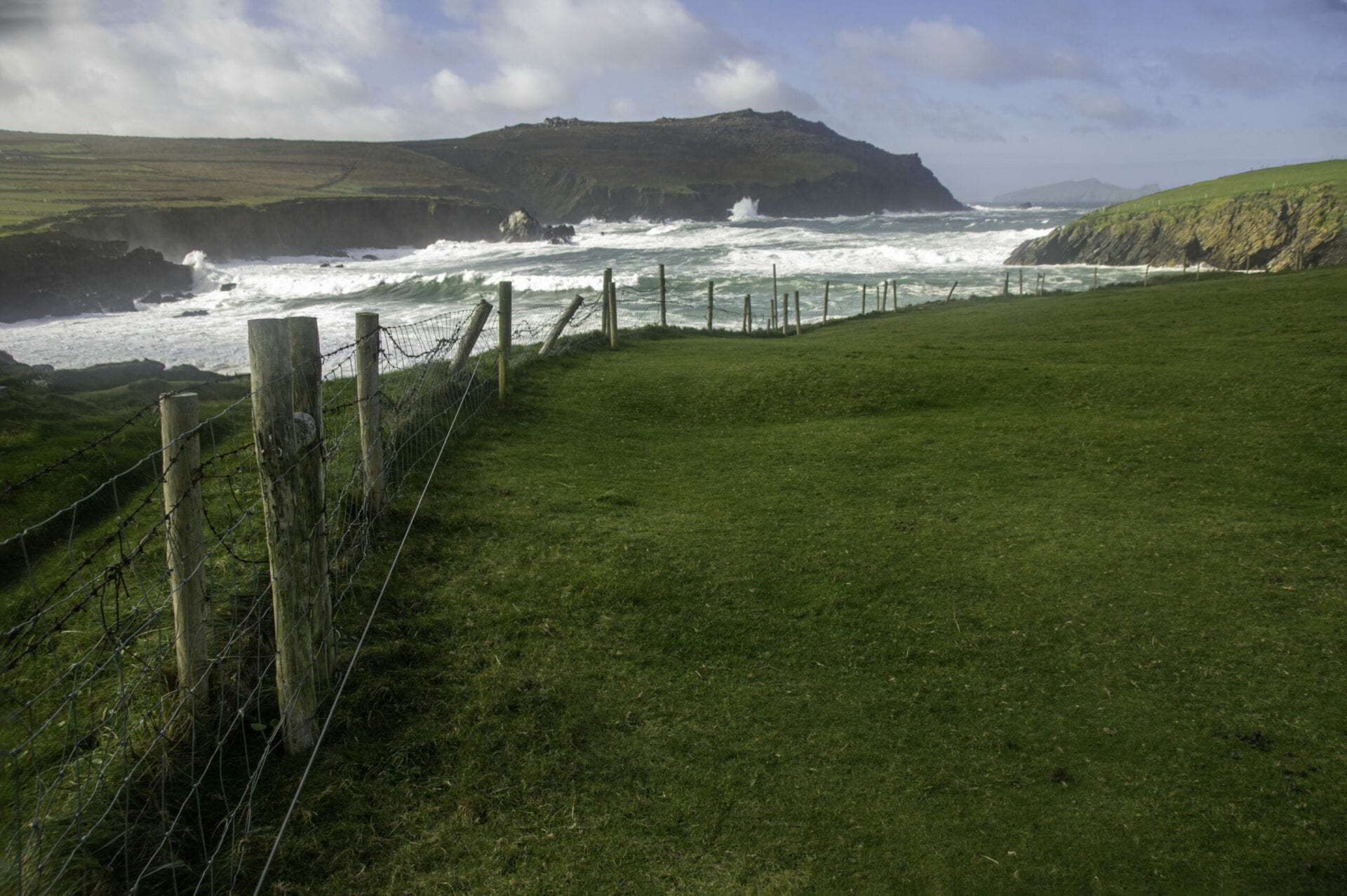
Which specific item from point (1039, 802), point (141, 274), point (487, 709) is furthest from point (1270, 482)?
point (141, 274)

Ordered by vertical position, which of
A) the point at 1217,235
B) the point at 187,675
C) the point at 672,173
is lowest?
the point at 187,675

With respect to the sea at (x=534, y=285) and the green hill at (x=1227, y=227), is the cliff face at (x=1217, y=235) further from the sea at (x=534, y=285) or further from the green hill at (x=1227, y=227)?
the sea at (x=534, y=285)

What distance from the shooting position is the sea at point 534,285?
106 ft

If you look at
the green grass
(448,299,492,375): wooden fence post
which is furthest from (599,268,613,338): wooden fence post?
the green grass

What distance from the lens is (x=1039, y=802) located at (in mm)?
3916

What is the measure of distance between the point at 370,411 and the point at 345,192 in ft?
360

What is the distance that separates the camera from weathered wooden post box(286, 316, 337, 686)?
12.3 ft

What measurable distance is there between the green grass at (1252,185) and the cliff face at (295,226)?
6755 centimetres

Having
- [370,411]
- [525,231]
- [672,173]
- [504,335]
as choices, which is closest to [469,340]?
[504,335]

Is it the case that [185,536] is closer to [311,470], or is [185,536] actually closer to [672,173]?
[311,470]

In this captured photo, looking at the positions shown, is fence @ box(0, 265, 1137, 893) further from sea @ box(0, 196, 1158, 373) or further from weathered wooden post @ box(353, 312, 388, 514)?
sea @ box(0, 196, 1158, 373)

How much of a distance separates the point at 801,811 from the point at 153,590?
4146 mm

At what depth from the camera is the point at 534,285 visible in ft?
143

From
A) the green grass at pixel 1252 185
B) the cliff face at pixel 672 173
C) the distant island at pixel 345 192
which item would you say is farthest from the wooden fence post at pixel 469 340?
the cliff face at pixel 672 173
